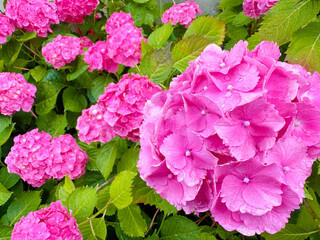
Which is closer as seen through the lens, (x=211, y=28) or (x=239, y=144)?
(x=239, y=144)

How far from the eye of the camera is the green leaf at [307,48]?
783 millimetres

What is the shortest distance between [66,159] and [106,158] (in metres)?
0.16

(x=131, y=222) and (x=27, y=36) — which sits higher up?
(x=27, y=36)

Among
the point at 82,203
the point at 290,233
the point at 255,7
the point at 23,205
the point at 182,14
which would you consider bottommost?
the point at 23,205

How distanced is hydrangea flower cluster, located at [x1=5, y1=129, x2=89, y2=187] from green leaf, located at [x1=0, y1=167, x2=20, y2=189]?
13 cm

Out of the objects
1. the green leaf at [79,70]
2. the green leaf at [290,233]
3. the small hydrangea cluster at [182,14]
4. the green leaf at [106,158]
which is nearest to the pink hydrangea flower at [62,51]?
the green leaf at [79,70]

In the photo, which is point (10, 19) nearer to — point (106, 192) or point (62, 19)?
point (62, 19)

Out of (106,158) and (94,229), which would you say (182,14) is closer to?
(106,158)

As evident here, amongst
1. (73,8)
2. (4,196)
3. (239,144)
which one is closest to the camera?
(239,144)

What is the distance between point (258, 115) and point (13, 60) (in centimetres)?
115

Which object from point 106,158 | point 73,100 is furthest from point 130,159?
point 73,100

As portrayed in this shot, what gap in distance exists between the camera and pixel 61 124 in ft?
3.93

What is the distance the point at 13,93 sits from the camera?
109cm

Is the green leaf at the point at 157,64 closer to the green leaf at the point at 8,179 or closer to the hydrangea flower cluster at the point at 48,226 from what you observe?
the hydrangea flower cluster at the point at 48,226
